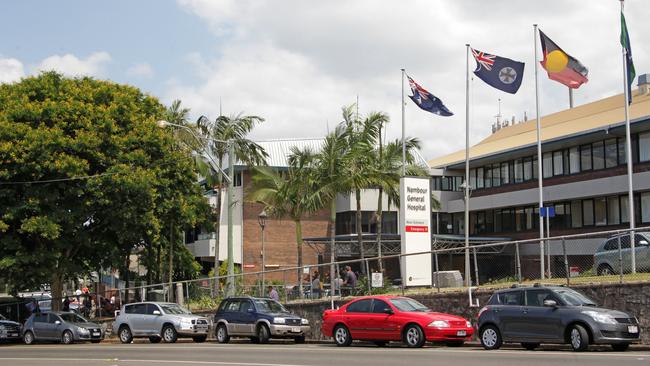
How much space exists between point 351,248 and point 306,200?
1108 centimetres

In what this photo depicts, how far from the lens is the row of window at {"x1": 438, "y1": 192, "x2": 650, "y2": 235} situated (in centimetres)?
4594

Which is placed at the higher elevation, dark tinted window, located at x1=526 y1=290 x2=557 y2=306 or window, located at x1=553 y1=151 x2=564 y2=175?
window, located at x1=553 y1=151 x2=564 y2=175

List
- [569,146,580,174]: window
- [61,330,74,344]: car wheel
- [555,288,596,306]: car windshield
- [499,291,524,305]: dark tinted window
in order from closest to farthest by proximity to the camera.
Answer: [555,288,596,306]: car windshield, [499,291,524,305]: dark tinted window, [61,330,74,344]: car wheel, [569,146,580,174]: window

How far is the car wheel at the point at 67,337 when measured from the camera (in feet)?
107

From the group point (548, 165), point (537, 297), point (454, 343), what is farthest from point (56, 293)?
point (548, 165)

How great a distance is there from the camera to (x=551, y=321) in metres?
19.6

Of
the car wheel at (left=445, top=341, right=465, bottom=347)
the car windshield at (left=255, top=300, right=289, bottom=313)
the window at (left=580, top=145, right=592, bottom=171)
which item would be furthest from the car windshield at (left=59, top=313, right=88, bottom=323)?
the window at (left=580, top=145, right=592, bottom=171)

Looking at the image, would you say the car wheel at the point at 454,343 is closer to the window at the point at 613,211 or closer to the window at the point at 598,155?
the window at the point at 613,211

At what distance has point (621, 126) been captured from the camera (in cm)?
4384

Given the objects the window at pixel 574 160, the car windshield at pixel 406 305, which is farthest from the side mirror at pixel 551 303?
the window at pixel 574 160

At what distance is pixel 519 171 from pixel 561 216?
4.78 meters

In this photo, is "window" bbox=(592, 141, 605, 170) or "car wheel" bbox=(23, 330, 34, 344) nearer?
"car wheel" bbox=(23, 330, 34, 344)

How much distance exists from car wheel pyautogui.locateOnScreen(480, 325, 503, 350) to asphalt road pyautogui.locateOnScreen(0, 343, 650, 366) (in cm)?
31

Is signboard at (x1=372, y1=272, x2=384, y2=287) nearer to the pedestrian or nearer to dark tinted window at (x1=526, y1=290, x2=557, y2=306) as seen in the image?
the pedestrian
